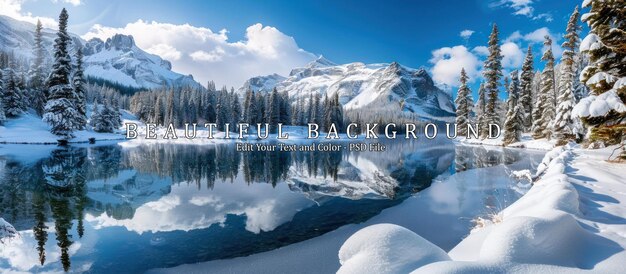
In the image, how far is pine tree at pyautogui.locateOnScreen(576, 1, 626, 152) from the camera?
440 inches

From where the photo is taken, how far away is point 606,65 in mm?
12969

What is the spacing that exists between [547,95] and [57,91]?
6566 centimetres

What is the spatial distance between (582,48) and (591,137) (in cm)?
365

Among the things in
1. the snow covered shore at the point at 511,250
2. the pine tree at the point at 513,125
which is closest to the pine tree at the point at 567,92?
the pine tree at the point at 513,125

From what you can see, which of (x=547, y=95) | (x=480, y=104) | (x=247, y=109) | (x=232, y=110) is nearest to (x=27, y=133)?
(x=232, y=110)

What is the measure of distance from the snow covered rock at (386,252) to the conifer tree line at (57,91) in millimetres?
50920

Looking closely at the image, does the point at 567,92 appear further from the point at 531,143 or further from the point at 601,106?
the point at 601,106

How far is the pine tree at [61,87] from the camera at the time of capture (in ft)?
134

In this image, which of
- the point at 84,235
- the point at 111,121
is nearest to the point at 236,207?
the point at 84,235

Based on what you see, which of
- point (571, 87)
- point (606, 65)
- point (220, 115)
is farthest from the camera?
point (220, 115)

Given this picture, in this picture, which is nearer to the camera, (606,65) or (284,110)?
(606,65)

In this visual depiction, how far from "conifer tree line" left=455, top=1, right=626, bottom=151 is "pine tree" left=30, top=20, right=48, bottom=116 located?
8326cm

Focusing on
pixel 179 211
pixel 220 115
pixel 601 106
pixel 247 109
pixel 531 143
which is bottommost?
pixel 179 211

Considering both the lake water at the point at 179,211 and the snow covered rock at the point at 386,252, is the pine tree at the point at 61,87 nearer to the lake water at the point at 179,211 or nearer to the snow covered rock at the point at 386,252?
the lake water at the point at 179,211
